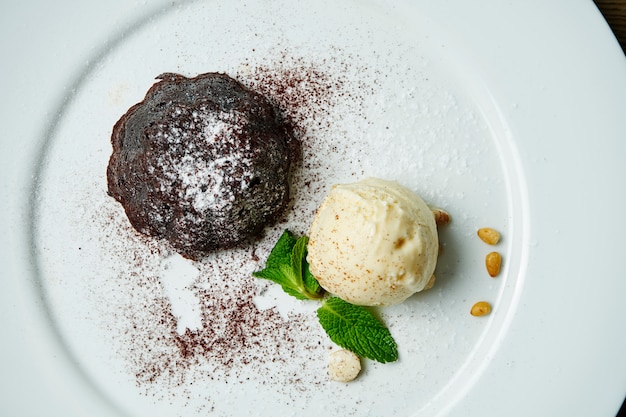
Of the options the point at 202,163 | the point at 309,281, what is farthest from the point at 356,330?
the point at 202,163

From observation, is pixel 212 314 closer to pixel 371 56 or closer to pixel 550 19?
pixel 371 56

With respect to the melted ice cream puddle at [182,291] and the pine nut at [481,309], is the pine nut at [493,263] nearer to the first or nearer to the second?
the pine nut at [481,309]

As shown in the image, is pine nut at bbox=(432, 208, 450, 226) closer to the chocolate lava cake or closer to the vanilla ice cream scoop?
the vanilla ice cream scoop

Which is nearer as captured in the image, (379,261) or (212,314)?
(379,261)

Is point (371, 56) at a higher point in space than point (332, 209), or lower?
higher

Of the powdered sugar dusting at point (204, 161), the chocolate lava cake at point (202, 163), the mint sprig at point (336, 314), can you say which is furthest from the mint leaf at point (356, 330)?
the powdered sugar dusting at point (204, 161)

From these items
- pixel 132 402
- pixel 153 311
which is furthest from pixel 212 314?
pixel 132 402

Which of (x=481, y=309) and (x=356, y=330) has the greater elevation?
(x=481, y=309)

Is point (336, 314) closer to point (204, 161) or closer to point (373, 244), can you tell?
point (373, 244)
